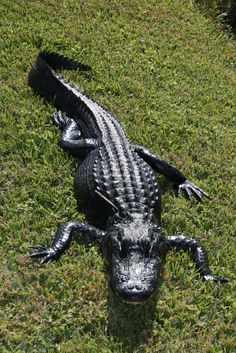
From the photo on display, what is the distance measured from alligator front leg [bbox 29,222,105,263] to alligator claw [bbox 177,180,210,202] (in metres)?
1.09

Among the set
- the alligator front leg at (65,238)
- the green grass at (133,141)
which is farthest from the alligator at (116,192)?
the green grass at (133,141)

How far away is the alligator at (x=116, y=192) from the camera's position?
3.62 meters

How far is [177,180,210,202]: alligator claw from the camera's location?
191 inches

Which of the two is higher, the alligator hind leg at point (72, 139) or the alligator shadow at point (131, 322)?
the alligator hind leg at point (72, 139)

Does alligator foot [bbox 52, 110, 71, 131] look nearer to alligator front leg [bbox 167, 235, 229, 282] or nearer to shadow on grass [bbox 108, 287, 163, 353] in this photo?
alligator front leg [bbox 167, 235, 229, 282]

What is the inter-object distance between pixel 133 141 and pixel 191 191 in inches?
37.2

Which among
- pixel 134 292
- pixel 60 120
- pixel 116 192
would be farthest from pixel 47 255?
pixel 60 120

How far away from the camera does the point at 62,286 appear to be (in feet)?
12.3

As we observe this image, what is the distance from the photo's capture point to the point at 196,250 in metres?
4.15

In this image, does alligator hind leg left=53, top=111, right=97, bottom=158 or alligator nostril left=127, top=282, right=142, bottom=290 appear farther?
alligator hind leg left=53, top=111, right=97, bottom=158

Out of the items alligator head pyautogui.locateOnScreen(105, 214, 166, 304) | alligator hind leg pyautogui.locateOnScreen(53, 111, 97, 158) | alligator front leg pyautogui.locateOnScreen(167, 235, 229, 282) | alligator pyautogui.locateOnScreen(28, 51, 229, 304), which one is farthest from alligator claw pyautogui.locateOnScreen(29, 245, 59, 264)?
alligator hind leg pyautogui.locateOnScreen(53, 111, 97, 158)

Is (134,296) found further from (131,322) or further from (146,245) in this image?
(146,245)

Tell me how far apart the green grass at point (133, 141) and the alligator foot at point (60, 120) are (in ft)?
0.27

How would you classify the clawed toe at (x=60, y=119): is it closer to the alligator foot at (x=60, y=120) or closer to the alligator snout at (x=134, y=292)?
the alligator foot at (x=60, y=120)
